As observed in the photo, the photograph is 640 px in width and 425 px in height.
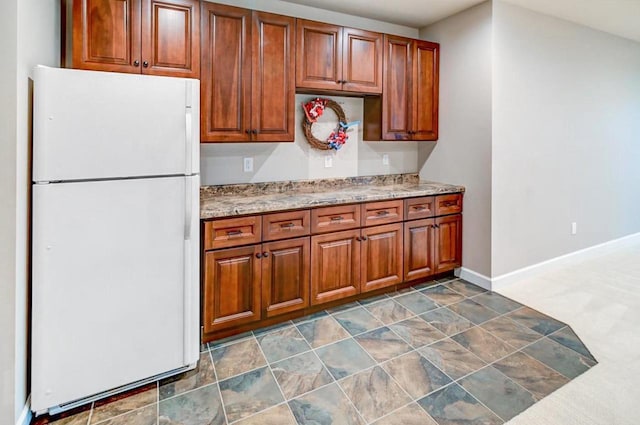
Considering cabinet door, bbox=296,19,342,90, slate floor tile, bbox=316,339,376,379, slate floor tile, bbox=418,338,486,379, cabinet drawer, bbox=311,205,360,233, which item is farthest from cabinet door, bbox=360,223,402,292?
cabinet door, bbox=296,19,342,90

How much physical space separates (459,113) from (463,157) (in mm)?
412

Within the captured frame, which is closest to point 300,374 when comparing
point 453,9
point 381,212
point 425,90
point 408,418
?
point 408,418

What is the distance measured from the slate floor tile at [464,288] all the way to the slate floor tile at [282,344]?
5.21 ft

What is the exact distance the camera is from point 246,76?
268 cm

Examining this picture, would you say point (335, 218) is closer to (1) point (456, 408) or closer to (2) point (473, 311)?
(2) point (473, 311)

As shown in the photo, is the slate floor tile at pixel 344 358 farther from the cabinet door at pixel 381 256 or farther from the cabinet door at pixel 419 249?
the cabinet door at pixel 419 249

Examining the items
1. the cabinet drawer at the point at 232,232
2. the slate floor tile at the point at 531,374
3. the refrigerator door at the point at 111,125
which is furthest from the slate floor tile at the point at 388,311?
the refrigerator door at the point at 111,125

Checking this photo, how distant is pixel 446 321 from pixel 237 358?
1.54m

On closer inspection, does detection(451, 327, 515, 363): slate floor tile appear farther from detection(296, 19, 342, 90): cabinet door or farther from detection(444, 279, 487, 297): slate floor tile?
detection(296, 19, 342, 90): cabinet door

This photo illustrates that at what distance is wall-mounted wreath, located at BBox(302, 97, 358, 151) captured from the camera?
3.27 meters

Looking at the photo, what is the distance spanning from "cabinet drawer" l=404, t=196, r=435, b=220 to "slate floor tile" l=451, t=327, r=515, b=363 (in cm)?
106

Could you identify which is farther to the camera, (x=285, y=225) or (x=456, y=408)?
(x=285, y=225)

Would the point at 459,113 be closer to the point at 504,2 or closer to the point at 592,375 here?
the point at 504,2

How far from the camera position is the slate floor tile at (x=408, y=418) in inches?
70.9
